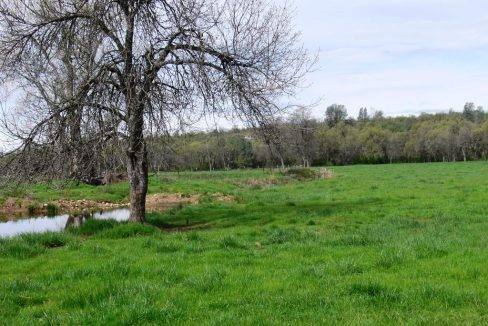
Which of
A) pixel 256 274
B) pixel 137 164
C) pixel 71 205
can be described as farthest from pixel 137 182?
pixel 71 205

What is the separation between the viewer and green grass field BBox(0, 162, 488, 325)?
20.8ft

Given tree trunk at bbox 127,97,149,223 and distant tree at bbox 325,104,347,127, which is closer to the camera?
tree trunk at bbox 127,97,149,223

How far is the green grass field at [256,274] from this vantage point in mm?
6328

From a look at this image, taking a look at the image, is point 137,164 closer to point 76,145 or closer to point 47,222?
point 76,145

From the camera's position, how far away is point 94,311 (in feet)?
21.5

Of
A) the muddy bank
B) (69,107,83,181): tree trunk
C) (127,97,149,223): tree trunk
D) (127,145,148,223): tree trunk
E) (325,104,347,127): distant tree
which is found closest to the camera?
(69,107,83,181): tree trunk

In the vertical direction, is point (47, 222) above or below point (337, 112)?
below

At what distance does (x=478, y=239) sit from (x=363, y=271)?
14.4 feet

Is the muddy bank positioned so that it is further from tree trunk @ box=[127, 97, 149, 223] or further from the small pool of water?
tree trunk @ box=[127, 97, 149, 223]

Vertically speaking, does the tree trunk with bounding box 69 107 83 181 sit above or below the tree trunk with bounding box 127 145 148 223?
above

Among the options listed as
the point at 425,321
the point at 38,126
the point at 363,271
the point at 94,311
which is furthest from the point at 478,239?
the point at 38,126

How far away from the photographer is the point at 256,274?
8312 mm

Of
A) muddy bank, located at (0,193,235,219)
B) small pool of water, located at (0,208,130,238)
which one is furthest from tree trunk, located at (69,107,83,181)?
muddy bank, located at (0,193,235,219)

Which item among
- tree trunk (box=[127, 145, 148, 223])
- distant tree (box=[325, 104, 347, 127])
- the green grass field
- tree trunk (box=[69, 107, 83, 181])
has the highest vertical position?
distant tree (box=[325, 104, 347, 127])
